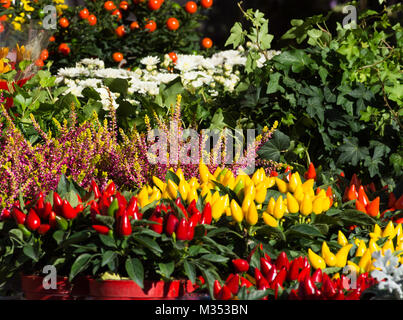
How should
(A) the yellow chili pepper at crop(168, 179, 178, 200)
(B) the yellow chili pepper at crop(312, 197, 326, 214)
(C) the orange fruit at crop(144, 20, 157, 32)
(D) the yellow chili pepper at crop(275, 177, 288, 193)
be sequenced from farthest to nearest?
(C) the orange fruit at crop(144, 20, 157, 32)
(D) the yellow chili pepper at crop(275, 177, 288, 193)
(A) the yellow chili pepper at crop(168, 179, 178, 200)
(B) the yellow chili pepper at crop(312, 197, 326, 214)

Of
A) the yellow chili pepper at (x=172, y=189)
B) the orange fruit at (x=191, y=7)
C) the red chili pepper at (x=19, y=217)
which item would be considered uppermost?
the orange fruit at (x=191, y=7)

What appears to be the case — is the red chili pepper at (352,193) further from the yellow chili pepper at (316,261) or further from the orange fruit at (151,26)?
the orange fruit at (151,26)

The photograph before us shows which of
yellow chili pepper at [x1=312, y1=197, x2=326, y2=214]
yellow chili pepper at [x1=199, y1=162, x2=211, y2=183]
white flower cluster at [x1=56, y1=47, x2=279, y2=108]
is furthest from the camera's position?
white flower cluster at [x1=56, y1=47, x2=279, y2=108]

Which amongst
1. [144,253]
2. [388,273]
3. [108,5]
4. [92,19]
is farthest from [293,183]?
[108,5]

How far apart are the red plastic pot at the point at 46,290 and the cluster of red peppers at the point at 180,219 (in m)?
0.36

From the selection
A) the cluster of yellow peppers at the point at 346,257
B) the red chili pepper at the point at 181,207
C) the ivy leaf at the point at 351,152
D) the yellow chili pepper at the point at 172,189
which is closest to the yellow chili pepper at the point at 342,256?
the cluster of yellow peppers at the point at 346,257

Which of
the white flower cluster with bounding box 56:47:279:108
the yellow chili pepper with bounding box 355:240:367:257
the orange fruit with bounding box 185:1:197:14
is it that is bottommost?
the yellow chili pepper with bounding box 355:240:367:257

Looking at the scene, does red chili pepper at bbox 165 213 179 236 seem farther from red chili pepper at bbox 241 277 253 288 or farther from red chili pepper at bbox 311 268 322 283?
red chili pepper at bbox 311 268 322 283

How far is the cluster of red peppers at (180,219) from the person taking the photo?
6.53 ft

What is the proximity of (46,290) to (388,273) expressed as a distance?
44.4 inches

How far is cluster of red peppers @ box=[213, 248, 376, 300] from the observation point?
1.84m

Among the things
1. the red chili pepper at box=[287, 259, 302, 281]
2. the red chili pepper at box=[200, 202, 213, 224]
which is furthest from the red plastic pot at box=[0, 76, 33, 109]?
the red chili pepper at box=[287, 259, 302, 281]

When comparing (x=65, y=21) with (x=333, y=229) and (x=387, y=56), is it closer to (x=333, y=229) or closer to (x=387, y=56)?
(x=387, y=56)

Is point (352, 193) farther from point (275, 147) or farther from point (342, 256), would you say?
point (275, 147)
